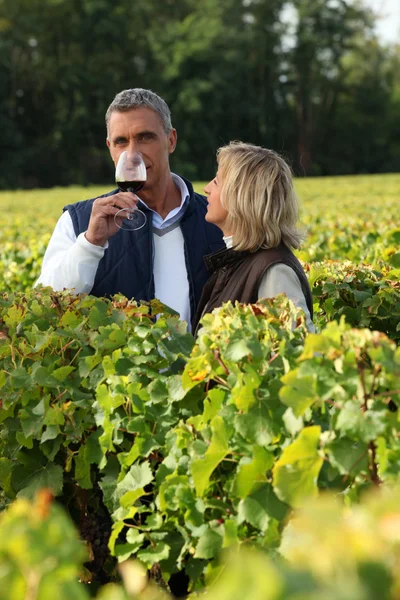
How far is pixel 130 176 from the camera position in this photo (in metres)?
4.21

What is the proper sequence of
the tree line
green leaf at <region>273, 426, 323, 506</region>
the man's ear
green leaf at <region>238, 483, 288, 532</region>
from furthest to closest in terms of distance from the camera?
the tree line
the man's ear
green leaf at <region>238, 483, 288, 532</region>
green leaf at <region>273, 426, 323, 506</region>

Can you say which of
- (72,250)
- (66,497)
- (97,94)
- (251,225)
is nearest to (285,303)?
(251,225)

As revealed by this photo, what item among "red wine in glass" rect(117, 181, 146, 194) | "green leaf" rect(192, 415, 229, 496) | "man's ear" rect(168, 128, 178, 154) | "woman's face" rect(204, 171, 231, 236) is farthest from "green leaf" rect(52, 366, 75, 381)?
"man's ear" rect(168, 128, 178, 154)

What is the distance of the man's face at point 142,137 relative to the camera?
4.46 meters

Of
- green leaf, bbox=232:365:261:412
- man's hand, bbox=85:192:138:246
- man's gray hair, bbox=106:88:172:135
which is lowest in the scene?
green leaf, bbox=232:365:261:412

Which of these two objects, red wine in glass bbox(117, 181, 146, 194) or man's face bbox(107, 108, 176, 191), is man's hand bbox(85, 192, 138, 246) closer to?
red wine in glass bbox(117, 181, 146, 194)

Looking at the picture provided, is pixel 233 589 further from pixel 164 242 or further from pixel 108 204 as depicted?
pixel 164 242

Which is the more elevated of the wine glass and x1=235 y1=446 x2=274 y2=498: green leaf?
the wine glass

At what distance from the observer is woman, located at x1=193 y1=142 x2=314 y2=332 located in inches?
137

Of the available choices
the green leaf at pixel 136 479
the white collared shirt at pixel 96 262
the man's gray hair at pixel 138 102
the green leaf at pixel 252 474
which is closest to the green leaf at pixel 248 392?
the green leaf at pixel 252 474

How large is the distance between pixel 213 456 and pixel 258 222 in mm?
1426

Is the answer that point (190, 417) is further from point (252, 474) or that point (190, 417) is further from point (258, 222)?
point (258, 222)

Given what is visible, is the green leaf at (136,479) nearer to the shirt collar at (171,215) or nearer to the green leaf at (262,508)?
the green leaf at (262,508)

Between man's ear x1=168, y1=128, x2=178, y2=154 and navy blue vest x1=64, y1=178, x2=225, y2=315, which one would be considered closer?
navy blue vest x1=64, y1=178, x2=225, y2=315
